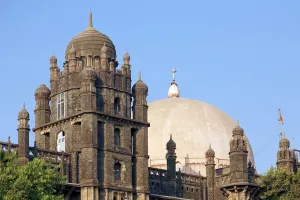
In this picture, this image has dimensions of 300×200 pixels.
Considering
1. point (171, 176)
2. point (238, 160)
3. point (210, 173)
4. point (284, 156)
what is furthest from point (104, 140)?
point (284, 156)

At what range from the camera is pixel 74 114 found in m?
76.8

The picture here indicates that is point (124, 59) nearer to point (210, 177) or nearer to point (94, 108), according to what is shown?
point (94, 108)

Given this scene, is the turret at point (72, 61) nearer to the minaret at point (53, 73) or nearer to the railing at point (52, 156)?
the minaret at point (53, 73)

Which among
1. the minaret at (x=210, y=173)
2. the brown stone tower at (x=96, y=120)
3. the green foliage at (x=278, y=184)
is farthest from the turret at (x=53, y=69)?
the green foliage at (x=278, y=184)

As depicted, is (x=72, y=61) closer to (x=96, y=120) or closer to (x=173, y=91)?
(x=96, y=120)

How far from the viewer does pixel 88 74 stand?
75750 millimetres

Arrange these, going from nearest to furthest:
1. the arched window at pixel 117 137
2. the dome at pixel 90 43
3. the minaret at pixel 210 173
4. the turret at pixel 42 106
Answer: the arched window at pixel 117 137 → the dome at pixel 90 43 → the turret at pixel 42 106 → the minaret at pixel 210 173

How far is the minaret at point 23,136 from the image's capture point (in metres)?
71.4

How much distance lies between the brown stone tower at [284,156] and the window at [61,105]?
21.7 meters

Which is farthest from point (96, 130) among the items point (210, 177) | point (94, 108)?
point (210, 177)

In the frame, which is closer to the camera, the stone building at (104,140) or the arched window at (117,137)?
the stone building at (104,140)

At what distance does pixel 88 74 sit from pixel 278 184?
806 inches

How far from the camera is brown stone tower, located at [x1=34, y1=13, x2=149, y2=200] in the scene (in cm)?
7519

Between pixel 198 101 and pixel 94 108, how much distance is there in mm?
26816
